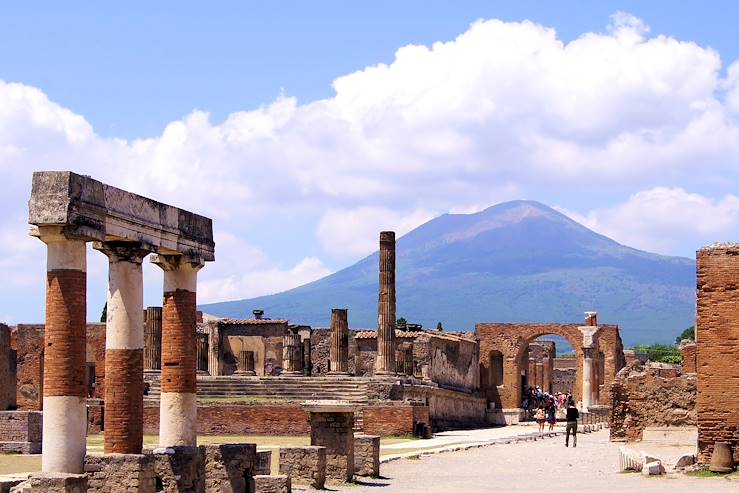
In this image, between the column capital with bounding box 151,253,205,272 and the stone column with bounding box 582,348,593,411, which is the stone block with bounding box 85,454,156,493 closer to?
the column capital with bounding box 151,253,205,272

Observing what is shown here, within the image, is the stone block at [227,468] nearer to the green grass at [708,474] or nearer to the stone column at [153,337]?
the green grass at [708,474]

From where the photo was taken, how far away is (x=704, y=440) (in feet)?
79.7

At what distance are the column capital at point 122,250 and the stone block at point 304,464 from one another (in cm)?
524

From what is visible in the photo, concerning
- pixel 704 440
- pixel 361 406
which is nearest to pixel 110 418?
pixel 704 440

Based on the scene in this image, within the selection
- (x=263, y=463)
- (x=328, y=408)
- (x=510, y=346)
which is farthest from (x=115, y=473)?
(x=510, y=346)

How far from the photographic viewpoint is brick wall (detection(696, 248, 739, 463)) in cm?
2416

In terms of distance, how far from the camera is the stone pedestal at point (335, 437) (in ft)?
84.0

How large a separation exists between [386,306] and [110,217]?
31.1m

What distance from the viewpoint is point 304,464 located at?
24250 millimetres

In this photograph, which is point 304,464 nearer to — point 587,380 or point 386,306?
point 386,306

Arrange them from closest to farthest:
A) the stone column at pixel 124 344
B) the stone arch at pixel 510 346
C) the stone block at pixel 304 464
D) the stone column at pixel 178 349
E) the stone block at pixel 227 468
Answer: the stone column at pixel 124 344 < the stone block at pixel 227 468 < the stone column at pixel 178 349 < the stone block at pixel 304 464 < the stone arch at pixel 510 346

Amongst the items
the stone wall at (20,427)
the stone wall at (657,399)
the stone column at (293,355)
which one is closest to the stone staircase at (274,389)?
the stone column at (293,355)

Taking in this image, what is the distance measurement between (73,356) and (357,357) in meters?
43.4

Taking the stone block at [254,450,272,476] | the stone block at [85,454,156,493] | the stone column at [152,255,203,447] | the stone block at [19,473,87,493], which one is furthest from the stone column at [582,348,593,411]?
the stone block at [19,473,87,493]
